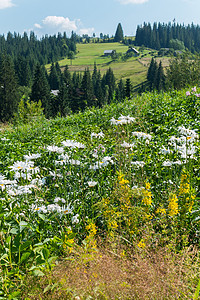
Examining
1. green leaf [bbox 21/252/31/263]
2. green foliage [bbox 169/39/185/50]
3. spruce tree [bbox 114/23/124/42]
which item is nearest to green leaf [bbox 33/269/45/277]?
green leaf [bbox 21/252/31/263]

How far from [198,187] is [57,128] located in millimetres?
4756

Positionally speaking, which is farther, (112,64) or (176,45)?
(176,45)

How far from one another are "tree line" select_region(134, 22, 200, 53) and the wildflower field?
491 feet

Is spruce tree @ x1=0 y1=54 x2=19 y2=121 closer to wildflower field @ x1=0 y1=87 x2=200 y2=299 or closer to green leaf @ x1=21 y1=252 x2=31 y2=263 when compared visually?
wildflower field @ x1=0 y1=87 x2=200 y2=299

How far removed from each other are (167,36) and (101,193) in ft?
550

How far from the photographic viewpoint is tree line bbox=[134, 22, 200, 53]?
489ft

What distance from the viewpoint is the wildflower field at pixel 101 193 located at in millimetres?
2225

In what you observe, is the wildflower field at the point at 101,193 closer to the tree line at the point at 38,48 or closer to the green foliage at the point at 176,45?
the tree line at the point at 38,48

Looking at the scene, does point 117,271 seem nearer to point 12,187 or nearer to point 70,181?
point 12,187

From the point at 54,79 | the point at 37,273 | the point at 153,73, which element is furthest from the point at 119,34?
the point at 37,273

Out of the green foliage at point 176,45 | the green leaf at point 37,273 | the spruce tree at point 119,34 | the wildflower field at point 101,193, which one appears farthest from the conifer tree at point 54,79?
the spruce tree at point 119,34

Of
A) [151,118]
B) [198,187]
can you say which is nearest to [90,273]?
[198,187]

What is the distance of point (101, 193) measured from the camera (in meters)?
3.70

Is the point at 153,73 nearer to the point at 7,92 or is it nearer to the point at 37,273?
the point at 7,92
